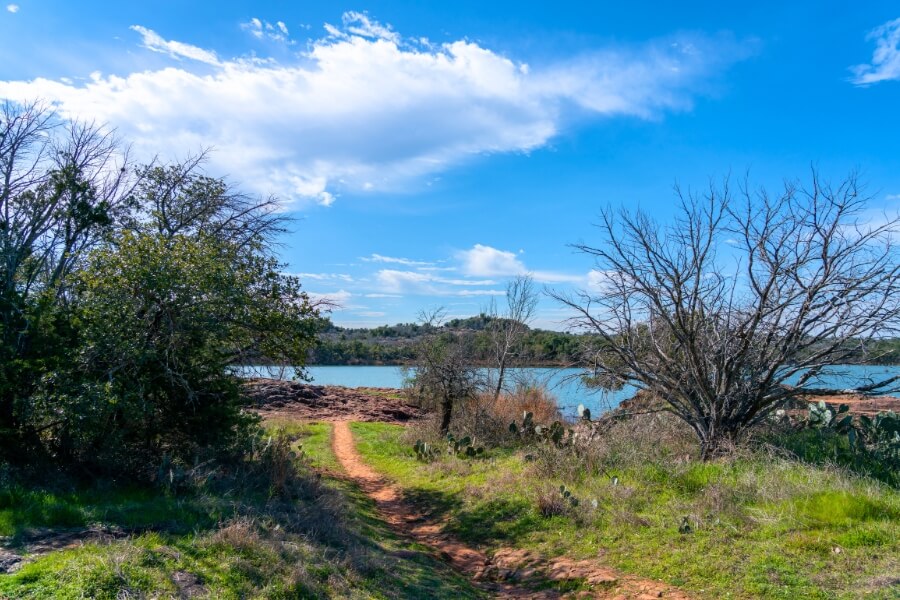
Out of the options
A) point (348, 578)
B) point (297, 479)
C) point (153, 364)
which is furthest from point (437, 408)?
point (348, 578)

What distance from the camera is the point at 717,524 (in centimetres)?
773

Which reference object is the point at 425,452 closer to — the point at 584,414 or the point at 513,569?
the point at 584,414

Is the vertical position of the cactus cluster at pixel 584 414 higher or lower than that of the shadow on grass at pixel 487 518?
higher

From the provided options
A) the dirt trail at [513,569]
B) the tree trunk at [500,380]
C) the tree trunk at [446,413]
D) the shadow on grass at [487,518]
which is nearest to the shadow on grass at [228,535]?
the dirt trail at [513,569]

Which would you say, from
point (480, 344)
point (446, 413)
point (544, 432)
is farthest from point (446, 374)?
point (480, 344)

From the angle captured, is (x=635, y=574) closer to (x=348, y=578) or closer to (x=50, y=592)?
(x=348, y=578)

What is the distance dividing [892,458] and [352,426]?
18250 millimetres

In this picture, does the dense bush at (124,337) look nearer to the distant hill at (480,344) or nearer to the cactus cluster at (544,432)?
the distant hill at (480,344)

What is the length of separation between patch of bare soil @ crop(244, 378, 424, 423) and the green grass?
14345 mm

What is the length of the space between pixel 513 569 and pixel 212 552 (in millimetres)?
4272

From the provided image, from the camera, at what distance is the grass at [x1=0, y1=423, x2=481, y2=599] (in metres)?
4.98

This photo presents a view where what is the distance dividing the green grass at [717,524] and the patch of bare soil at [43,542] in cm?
558

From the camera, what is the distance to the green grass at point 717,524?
6.36 meters

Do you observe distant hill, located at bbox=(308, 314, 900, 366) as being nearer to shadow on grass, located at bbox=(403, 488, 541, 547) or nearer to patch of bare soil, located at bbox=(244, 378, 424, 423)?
patch of bare soil, located at bbox=(244, 378, 424, 423)
